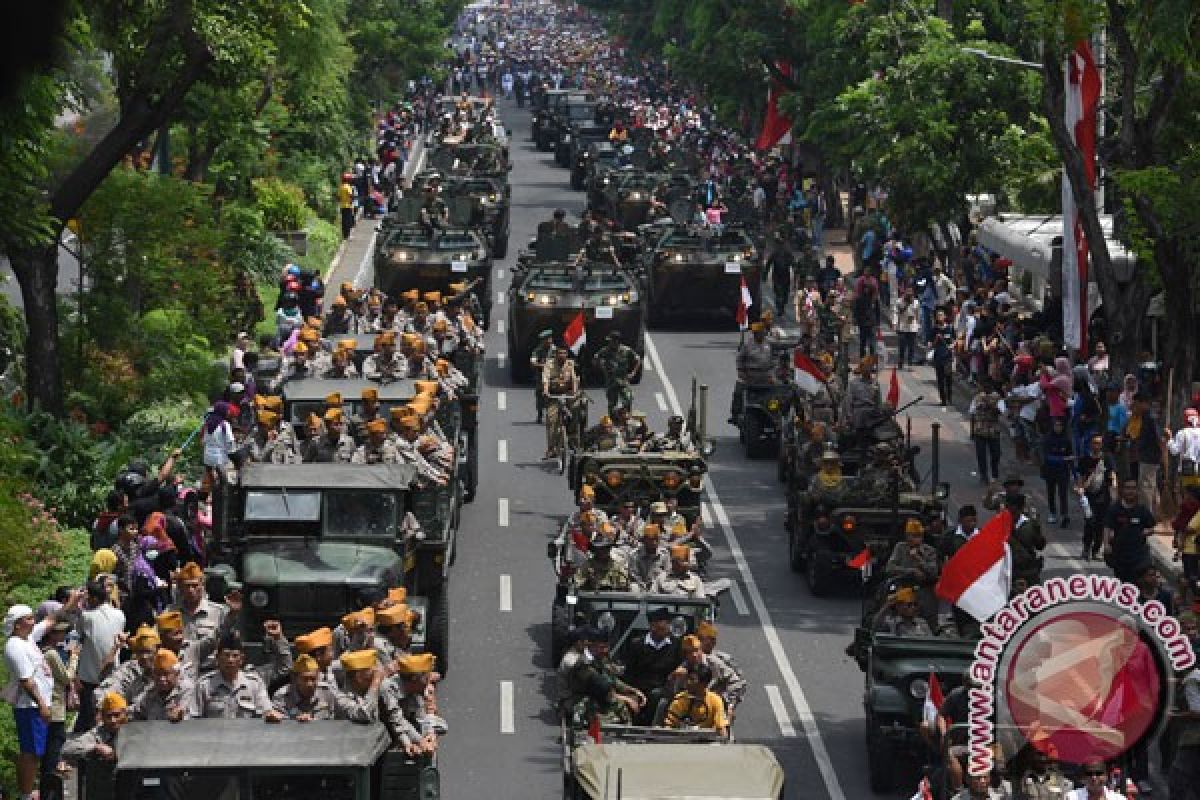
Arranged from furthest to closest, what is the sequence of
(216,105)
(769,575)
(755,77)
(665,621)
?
(755,77) < (216,105) < (769,575) < (665,621)

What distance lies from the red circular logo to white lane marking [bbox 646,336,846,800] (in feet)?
16.2

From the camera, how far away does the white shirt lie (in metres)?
17.4

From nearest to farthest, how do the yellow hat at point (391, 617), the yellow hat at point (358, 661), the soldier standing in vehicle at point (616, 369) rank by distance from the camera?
the yellow hat at point (358, 661), the yellow hat at point (391, 617), the soldier standing in vehicle at point (616, 369)

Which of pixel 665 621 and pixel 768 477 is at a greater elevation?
pixel 665 621

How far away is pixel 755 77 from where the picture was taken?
63875mm

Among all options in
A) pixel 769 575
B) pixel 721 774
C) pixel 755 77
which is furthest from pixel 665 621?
pixel 755 77

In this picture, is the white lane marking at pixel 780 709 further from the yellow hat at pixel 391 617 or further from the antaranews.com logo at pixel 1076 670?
the antaranews.com logo at pixel 1076 670

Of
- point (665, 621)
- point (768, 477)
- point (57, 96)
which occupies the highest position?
→ point (57, 96)

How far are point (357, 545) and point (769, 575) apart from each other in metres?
7.70

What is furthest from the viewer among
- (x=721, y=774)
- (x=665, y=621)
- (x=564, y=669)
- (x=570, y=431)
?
(x=570, y=431)

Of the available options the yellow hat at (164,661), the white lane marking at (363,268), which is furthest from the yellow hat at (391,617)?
the white lane marking at (363,268)

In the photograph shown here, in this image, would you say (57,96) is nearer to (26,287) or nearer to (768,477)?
(26,287)

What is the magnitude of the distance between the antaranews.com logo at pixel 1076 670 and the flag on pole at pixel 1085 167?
15.2m

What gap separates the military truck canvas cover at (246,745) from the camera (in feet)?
45.1
